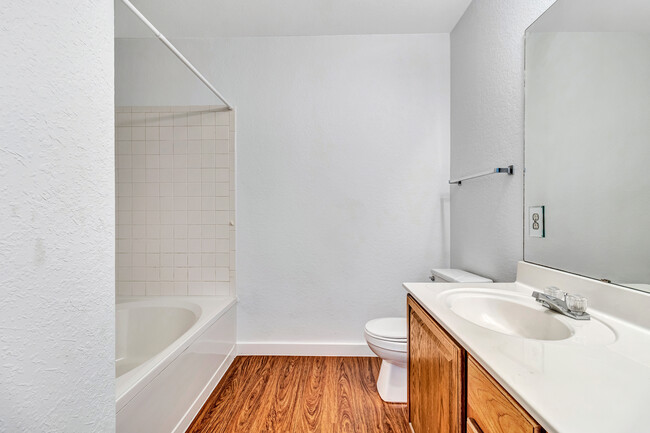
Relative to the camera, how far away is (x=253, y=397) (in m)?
1.76

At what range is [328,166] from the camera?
2.27 meters

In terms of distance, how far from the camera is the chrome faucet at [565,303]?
0.93 m

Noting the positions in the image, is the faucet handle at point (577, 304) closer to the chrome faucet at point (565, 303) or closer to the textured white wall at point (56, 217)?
the chrome faucet at point (565, 303)

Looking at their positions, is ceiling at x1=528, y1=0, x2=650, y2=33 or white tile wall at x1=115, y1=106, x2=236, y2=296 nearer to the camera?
ceiling at x1=528, y1=0, x2=650, y2=33

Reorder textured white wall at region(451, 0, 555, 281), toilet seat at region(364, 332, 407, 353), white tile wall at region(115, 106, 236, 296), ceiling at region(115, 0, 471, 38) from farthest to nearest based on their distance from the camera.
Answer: white tile wall at region(115, 106, 236, 296) < ceiling at region(115, 0, 471, 38) < toilet seat at region(364, 332, 407, 353) < textured white wall at region(451, 0, 555, 281)

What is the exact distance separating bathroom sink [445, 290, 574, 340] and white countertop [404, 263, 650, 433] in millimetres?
134

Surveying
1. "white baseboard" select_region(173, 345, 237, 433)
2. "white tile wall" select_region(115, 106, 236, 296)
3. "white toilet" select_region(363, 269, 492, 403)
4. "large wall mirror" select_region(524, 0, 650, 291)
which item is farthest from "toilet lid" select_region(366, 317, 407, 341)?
"white tile wall" select_region(115, 106, 236, 296)

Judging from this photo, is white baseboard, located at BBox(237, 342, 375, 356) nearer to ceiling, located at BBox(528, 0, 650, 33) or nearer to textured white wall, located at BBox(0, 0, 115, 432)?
textured white wall, located at BBox(0, 0, 115, 432)

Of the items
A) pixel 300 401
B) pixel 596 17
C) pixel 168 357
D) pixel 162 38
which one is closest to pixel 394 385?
pixel 300 401

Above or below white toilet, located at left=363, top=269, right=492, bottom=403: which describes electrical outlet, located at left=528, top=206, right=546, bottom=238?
above

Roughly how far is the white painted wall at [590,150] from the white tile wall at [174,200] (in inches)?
74.5

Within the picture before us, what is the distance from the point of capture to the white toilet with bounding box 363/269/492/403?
164 cm

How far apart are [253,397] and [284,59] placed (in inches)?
90.5

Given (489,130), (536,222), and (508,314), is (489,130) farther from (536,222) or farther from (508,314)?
(508,314)
